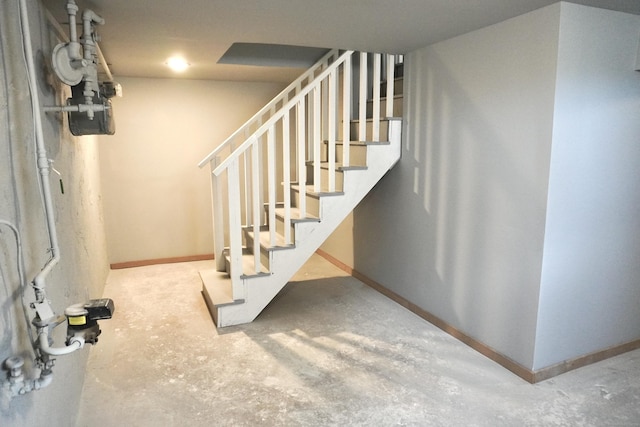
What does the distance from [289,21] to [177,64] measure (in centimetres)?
179

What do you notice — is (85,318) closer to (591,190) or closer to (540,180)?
(540,180)

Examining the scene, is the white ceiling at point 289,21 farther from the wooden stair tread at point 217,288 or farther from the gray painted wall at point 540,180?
the wooden stair tread at point 217,288

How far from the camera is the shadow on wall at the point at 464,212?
248 cm

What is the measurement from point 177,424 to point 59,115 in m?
1.75

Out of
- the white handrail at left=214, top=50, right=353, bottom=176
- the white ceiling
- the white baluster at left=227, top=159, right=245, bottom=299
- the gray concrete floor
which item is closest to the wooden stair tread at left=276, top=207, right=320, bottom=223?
the white baluster at left=227, top=159, right=245, bottom=299

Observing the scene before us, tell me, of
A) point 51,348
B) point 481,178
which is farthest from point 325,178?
point 51,348

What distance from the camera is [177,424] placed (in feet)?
6.93

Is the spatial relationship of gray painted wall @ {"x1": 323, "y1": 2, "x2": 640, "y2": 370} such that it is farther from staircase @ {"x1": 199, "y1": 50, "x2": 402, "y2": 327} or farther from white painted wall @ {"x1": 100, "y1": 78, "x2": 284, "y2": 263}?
white painted wall @ {"x1": 100, "y1": 78, "x2": 284, "y2": 263}

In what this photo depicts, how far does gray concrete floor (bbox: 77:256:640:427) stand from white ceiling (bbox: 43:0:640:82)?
2.07 metres

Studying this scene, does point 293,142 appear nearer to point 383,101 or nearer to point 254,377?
point 383,101

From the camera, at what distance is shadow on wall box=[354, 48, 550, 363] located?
2.48m

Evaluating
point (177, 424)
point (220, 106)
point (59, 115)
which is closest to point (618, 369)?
point (177, 424)

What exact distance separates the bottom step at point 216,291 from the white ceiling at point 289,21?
1.91 m

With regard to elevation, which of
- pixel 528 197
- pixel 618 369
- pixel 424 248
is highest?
pixel 528 197
